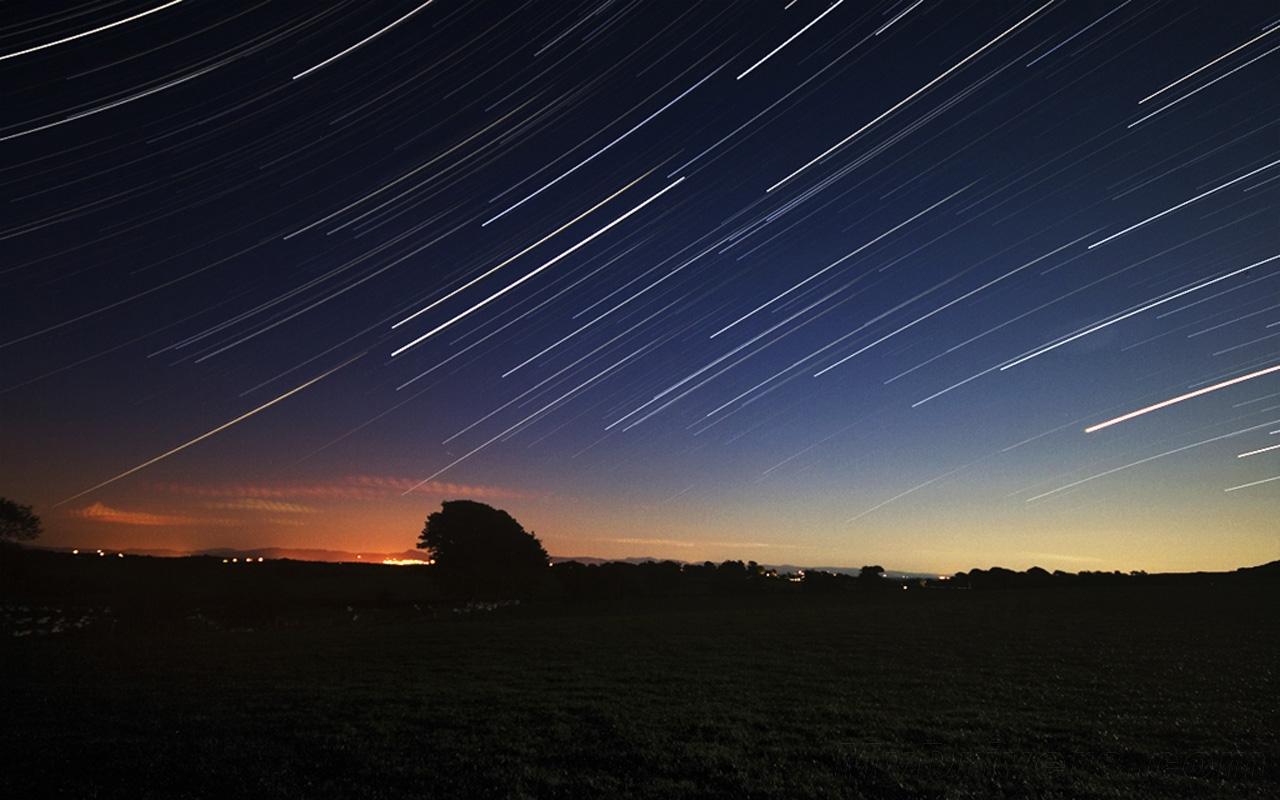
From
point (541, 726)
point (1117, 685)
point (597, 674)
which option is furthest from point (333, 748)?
point (1117, 685)

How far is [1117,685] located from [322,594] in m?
66.5

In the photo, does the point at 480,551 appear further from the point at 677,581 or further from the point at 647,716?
the point at 647,716

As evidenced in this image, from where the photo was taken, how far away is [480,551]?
63000mm

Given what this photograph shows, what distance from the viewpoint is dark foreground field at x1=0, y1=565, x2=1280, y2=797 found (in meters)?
10.6

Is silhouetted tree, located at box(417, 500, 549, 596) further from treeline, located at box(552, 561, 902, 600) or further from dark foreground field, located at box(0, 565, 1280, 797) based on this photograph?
dark foreground field, located at box(0, 565, 1280, 797)

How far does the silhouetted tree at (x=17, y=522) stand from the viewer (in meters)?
56.3

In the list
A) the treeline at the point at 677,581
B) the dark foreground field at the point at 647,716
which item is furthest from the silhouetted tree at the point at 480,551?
the dark foreground field at the point at 647,716

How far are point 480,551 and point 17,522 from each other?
3817 centimetres

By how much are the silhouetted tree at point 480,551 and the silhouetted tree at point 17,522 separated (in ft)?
105

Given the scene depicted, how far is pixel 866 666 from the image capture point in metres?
22.7

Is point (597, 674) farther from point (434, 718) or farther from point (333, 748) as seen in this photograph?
point (333, 748)

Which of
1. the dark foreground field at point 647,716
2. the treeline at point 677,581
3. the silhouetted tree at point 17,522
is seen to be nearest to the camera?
the dark foreground field at point 647,716

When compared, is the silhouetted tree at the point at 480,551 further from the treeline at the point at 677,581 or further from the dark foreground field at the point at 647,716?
the dark foreground field at the point at 647,716

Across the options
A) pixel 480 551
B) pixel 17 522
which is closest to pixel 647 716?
pixel 480 551
